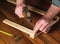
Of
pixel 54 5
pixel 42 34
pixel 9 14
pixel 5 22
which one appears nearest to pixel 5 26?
pixel 5 22

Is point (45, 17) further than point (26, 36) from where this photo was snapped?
No

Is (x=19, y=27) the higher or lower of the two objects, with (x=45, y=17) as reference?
lower

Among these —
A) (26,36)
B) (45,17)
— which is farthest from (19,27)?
(45,17)

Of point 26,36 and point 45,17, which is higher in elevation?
point 45,17

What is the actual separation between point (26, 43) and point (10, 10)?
15.0 inches

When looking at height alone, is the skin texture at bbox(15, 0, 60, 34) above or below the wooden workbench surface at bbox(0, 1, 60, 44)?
above

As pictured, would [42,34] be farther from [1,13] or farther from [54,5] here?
[1,13]

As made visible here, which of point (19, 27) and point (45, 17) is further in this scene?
point (19, 27)

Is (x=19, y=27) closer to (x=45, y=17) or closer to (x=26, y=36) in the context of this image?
(x=26, y=36)

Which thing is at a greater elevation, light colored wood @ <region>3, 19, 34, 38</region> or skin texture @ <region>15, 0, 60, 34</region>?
skin texture @ <region>15, 0, 60, 34</region>

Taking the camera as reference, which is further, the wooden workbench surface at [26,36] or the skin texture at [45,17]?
the wooden workbench surface at [26,36]

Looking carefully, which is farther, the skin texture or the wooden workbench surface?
the wooden workbench surface

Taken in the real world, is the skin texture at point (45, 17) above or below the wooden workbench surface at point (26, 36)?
above

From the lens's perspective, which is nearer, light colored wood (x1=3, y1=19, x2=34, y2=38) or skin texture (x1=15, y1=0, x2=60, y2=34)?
skin texture (x1=15, y1=0, x2=60, y2=34)
